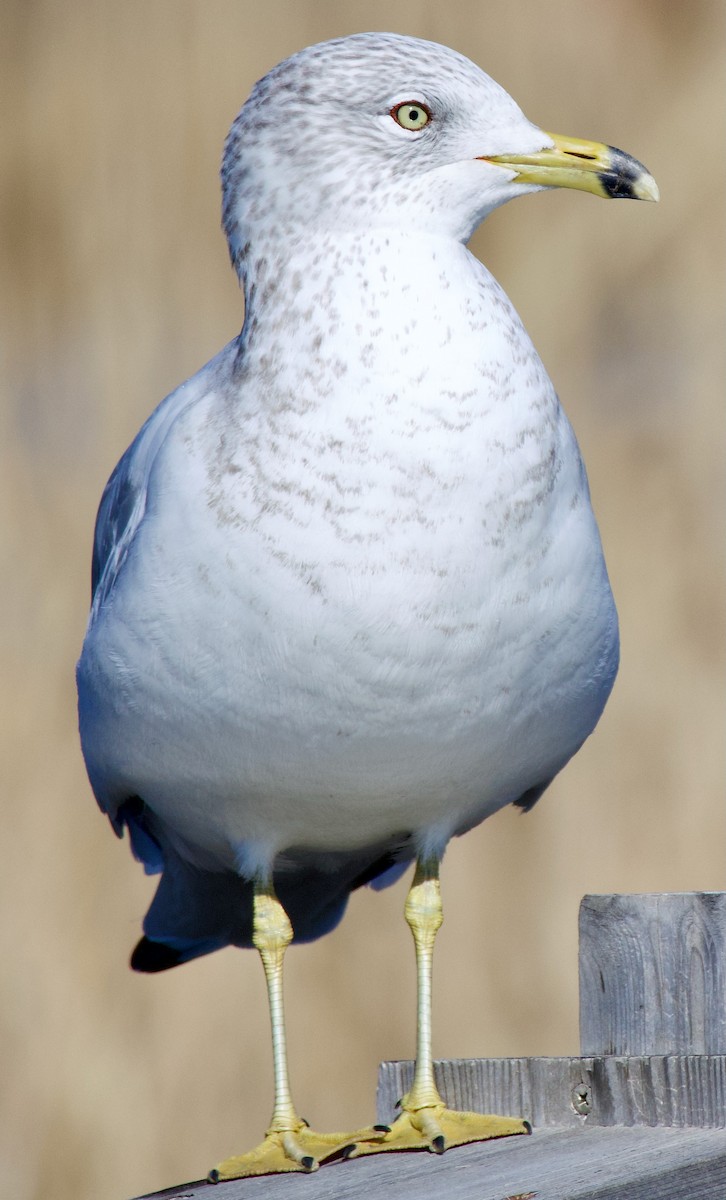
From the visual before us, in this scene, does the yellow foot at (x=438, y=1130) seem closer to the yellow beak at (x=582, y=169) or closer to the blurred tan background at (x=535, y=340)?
the yellow beak at (x=582, y=169)

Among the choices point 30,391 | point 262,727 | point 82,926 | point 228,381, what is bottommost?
point 82,926

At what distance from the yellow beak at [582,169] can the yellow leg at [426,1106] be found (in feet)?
3.11

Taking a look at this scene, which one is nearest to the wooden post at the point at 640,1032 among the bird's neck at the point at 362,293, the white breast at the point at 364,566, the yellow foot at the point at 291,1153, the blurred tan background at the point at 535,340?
the yellow foot at the point at 291,1153

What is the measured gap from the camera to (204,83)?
4770 millimetres

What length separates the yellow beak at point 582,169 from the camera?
2662 mm

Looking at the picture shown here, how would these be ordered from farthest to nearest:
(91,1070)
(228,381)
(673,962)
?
(91,1070) → (228,381) → (673,962)

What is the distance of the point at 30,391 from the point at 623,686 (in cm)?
152

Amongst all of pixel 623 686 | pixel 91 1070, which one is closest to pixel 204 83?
pixel 623 686

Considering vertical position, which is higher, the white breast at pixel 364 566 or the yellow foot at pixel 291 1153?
the white breast at pixel 364 566

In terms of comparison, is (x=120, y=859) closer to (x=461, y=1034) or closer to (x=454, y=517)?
(x=461, y=1034)

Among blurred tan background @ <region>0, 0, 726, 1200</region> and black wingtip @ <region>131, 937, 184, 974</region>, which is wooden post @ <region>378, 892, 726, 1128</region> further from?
blurred tan background @ <region>0, 0, 726, 1200</region>

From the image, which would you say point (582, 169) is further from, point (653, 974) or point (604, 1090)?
point (604, 1090)

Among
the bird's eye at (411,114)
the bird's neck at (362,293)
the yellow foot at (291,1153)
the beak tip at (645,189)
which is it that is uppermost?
the bird's eye at (411,114)

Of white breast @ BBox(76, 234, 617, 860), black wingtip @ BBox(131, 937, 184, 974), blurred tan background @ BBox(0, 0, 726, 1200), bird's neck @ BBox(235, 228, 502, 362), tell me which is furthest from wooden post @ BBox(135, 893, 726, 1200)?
blurred tan background @ BBox(0, 0, 726, 1200)
